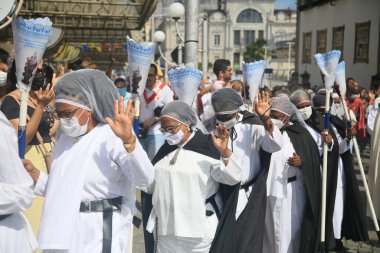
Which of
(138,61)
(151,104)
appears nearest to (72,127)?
(138,61)

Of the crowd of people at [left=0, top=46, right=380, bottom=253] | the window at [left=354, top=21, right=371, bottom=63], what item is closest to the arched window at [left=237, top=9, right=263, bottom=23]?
the window at [left=354, top=21, right=371, bottom=63]

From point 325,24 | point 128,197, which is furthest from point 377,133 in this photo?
point 325,24

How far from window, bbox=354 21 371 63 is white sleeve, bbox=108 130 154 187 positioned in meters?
19.6

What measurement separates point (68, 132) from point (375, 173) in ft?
18.3

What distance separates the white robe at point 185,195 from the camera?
4492 mm

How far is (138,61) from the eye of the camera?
4750 mm

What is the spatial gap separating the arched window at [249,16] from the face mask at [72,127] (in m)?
123

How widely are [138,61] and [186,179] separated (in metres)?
0.99

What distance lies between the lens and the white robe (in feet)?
14.7

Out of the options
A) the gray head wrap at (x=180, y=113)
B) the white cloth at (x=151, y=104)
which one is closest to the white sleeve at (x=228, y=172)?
the gray head wrap at (x=180, y=113)

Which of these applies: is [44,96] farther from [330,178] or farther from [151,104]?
[151,104]

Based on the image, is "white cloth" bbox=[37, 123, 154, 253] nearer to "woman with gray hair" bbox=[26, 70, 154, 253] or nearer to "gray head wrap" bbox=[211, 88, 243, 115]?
"woman with gray hair" bbox=[26, 70, 154, 253]

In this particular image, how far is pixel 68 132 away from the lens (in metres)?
3.63

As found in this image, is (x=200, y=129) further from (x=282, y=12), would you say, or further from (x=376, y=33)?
(x=282, y=12)
